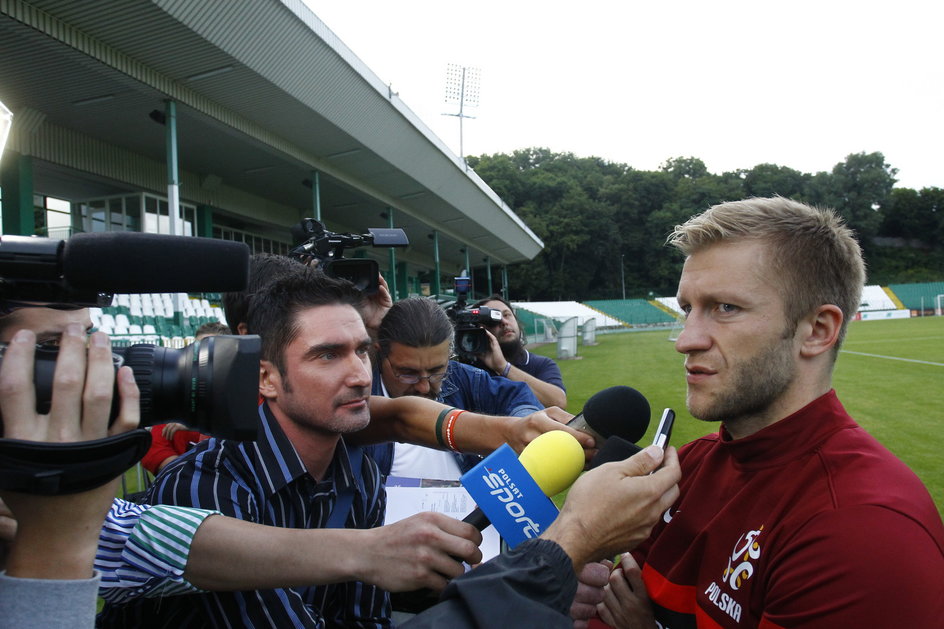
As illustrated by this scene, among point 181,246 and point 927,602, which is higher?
point 181,246

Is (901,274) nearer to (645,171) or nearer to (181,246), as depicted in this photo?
(645,171)

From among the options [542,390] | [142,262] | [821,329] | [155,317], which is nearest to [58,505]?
[142,262]

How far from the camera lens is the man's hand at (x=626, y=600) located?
177cm

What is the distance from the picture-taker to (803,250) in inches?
66.9

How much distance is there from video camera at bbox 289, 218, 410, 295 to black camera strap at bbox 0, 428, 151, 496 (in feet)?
7.12

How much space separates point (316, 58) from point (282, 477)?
13.2 metres

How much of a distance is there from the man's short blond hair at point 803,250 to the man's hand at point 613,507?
641 millimetres

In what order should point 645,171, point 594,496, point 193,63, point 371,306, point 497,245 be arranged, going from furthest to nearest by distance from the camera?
1. point 645,171
2. point 497,245
3. point 193,63
4. point 371,306
5. point 594,496

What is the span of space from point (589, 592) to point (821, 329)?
102 centimetres

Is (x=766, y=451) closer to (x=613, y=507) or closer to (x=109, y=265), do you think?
(x=613, y=507)

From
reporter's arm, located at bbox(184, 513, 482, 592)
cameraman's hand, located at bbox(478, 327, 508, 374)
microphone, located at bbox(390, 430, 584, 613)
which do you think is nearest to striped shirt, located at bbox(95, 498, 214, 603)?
reporter's arm, located at bbox(184, 513, 482, 592)

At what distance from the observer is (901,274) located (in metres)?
60.1

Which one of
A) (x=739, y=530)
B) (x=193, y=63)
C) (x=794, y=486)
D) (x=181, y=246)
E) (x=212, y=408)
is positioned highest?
(x=193, y=63)

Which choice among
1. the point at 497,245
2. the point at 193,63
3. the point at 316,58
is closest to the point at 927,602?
the point at 193,63
